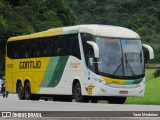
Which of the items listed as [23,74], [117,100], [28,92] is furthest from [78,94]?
[23,74]

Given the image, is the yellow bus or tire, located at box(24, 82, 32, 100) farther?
tire, located at box(24, 82, 32, 100)

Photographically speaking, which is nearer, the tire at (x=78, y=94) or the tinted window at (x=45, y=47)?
the tire at (x=78, y=94)

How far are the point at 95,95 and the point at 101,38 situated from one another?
2.56m

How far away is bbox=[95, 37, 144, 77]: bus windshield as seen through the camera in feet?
85.3

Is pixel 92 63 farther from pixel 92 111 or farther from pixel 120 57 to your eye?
pixel 92 111

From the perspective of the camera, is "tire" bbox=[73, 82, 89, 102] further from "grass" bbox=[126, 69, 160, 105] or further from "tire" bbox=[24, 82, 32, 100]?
"tire" bbox=[24, 82, 32, 100]

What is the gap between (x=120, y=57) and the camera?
86.1ft

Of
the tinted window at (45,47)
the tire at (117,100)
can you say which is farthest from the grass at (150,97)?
the tinted window at (45,47)

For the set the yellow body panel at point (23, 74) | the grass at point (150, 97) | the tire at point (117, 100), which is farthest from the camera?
the yellow body panel at point (23, 74)

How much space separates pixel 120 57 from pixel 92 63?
1283 millimetres

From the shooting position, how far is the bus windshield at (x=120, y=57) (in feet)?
85.3

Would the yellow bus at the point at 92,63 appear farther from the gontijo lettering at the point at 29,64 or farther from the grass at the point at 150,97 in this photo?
the grass at the point at 150,97

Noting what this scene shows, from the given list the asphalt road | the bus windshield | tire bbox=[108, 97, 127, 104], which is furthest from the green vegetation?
the asphalt road

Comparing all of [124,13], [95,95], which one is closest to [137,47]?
[95,95]
